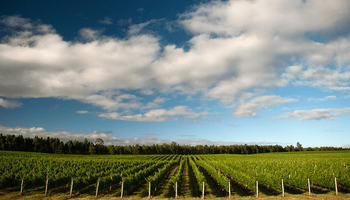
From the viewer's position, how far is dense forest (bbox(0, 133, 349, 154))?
102875 millimetres

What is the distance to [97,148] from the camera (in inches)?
4818

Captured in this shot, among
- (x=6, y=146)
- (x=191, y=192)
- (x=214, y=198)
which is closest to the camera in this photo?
(x=214, y=198)

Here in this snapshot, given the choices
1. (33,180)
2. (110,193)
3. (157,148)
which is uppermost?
(33,180)

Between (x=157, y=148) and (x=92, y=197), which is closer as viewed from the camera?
(x=92, y=197)

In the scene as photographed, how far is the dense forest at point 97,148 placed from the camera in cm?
10288

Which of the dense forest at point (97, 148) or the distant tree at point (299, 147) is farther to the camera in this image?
the distant tree at point (299, 147)

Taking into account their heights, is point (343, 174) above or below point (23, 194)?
above

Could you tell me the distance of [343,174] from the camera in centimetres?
2078

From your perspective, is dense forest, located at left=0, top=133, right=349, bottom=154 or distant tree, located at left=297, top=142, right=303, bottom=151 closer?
dense forest, located at left=0, top=133, right=349, bottom=154

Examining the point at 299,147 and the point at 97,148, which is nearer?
the point at 97,148

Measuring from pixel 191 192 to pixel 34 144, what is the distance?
129038mm

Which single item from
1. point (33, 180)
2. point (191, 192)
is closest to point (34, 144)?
point (33, 180)

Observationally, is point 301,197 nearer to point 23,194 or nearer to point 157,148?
point 23,194

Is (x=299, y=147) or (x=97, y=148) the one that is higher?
(x=97, y=148)
